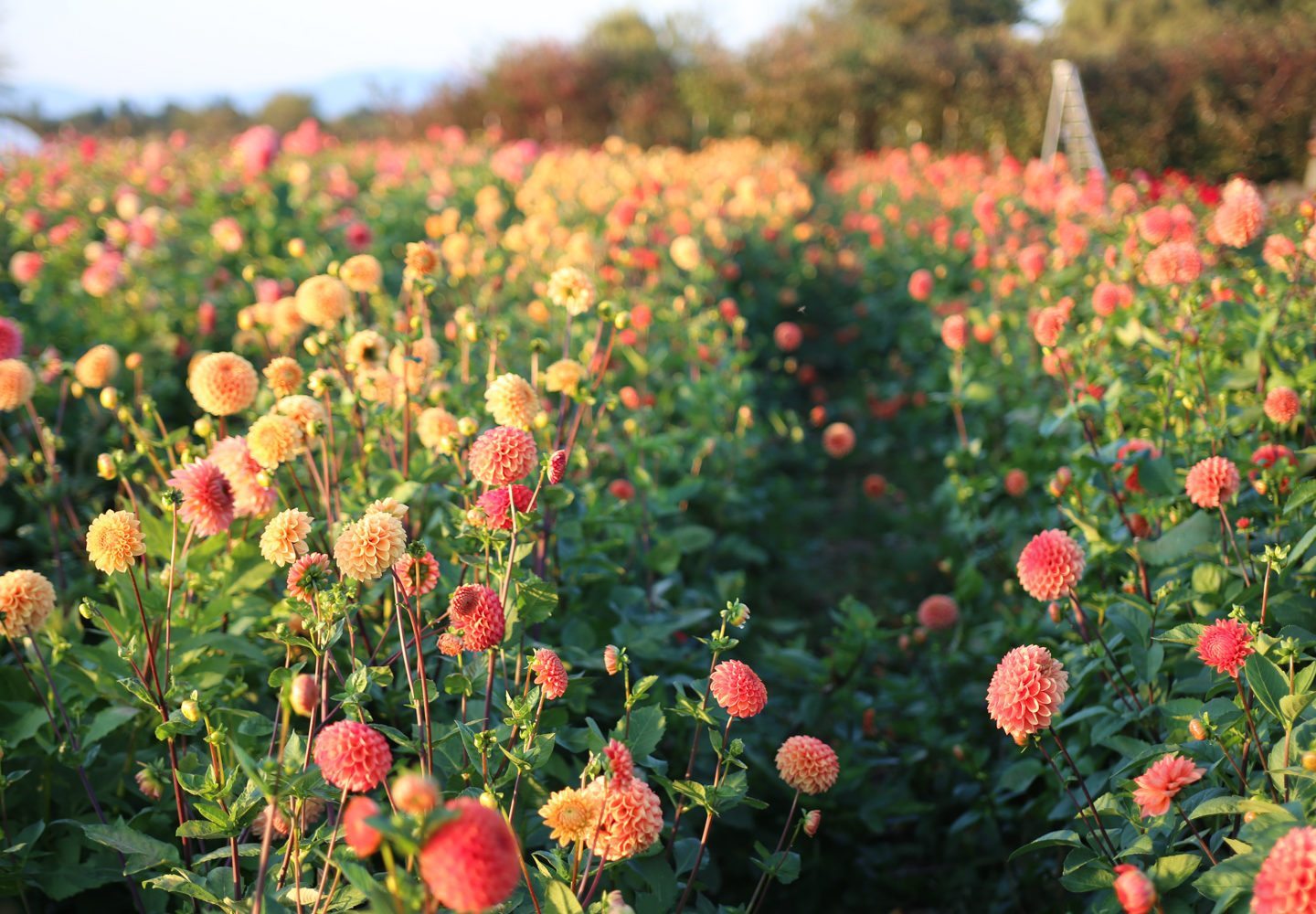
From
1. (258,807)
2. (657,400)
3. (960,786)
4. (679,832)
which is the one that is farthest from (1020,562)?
(657,400)

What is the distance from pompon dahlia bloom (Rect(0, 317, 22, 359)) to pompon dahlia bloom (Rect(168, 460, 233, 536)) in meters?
1.20

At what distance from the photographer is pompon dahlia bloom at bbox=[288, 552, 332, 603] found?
1365mm

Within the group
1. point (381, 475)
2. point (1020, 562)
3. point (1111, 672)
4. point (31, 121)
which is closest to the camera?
point (1020, 562)

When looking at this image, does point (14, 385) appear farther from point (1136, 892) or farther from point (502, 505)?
point (1136, 892)

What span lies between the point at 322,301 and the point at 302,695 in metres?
1.36

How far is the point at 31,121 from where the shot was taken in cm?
1491

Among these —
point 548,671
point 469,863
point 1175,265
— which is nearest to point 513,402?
point 548,671

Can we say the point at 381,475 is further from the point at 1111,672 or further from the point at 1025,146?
the point at 1025,146

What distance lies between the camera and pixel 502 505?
61.1 inches

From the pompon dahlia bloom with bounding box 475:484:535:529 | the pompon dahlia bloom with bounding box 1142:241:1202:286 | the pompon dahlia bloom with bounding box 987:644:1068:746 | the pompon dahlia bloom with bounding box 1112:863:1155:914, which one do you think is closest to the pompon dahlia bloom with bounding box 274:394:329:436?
the pompon dahlia bloom with bounding box 475:484:535:529

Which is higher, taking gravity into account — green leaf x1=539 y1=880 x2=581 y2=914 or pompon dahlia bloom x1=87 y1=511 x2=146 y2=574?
pompon dahlia bloom x1=87 y1=511 x2=146 y2=574

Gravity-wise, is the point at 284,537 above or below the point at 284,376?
below

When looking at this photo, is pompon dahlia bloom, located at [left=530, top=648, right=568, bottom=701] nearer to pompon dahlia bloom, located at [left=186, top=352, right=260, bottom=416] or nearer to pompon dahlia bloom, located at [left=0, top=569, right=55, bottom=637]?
pompon dahlia bloom, located at [left=0, top=569, right=55, bottom=637]

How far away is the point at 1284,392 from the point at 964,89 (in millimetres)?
13454
